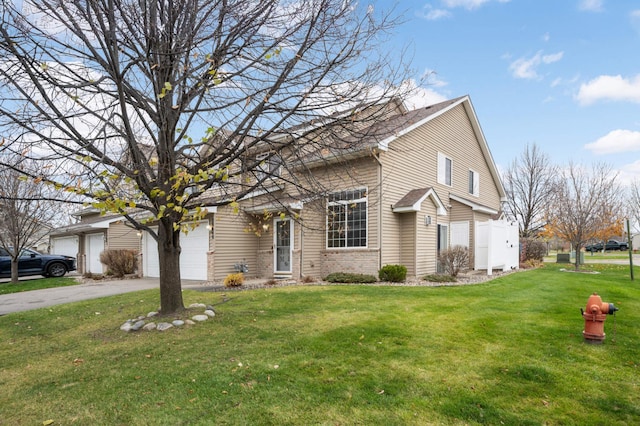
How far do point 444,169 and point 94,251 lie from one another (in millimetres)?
18995

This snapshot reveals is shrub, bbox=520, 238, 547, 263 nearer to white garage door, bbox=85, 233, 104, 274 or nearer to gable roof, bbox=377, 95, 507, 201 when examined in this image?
gable roof, bbox=377, 95, 507, 201

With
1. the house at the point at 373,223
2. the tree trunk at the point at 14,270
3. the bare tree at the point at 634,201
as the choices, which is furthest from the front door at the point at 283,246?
the bare tree at the point at 634,201

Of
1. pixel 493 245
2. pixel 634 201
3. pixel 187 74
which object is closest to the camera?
pixel 187 74

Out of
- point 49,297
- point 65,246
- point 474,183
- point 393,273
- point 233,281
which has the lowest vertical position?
point 49,297

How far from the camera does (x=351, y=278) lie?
1230 cm

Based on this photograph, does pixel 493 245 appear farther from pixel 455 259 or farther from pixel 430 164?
pixel 430 164

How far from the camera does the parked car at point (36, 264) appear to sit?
57.3ft

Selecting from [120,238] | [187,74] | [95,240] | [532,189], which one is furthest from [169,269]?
[532,189]

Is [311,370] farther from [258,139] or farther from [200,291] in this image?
[200,291]

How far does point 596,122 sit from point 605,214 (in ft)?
17.4

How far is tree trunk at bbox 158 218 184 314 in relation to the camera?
712 cm

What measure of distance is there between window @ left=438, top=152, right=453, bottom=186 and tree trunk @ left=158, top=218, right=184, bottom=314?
1216cm

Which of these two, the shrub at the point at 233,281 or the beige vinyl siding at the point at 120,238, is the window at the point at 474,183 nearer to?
the shrub at the point at 233,281

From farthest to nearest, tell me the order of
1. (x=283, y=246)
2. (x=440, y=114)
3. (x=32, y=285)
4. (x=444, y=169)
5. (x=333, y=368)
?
(x=444, y=169), (x=440, y=114), (x=32, y=285), (x=283, y=246), (x=333, y=368)
